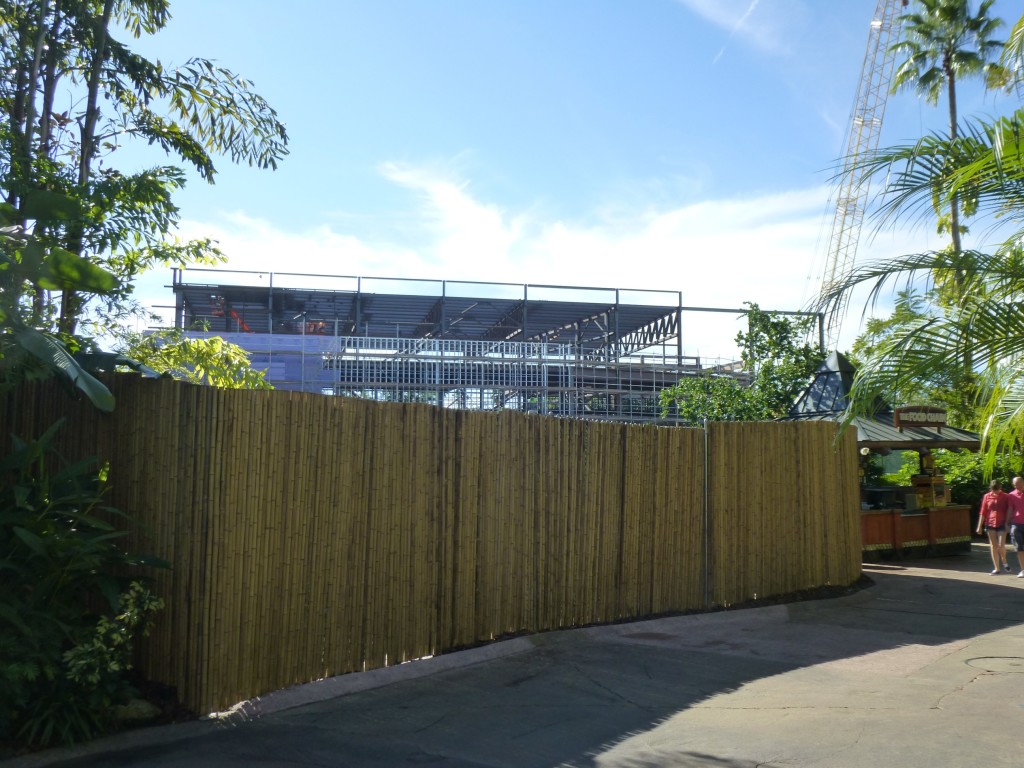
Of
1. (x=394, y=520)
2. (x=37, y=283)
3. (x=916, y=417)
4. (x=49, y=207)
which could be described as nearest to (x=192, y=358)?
(x=394, y=520)

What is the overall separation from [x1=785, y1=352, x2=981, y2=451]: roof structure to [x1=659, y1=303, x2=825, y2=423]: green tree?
81cm

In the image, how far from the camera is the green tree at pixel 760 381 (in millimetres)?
20750

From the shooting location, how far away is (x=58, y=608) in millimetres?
6145

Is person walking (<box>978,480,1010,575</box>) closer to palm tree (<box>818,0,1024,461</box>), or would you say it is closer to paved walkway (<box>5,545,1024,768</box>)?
paved walkway (<box>5,545,1024,768</box>)

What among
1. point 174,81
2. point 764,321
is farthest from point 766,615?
point 764,321

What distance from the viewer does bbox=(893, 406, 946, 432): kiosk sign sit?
18.3 meters

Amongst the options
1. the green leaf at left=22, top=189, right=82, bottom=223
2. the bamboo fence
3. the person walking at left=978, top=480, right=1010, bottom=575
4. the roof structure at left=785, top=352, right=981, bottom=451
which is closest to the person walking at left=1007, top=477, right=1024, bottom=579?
the person walking at left=978, top=480, right=1010, bottom=575

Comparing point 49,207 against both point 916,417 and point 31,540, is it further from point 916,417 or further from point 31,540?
point 916,417

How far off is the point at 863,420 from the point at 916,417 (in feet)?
3.32

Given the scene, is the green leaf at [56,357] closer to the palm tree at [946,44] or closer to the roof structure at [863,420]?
the roof structure at [863,420]

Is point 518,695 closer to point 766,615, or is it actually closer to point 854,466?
point 766,615

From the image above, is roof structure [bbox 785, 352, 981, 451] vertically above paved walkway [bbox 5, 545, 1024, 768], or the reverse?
roof structure [bbox 785, 352, 981, 451]

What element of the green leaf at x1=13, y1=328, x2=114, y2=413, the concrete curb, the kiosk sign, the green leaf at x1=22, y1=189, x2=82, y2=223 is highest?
the green leaf at x1=22, y1=189, x2=82, y2=223

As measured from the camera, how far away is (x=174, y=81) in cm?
1030
